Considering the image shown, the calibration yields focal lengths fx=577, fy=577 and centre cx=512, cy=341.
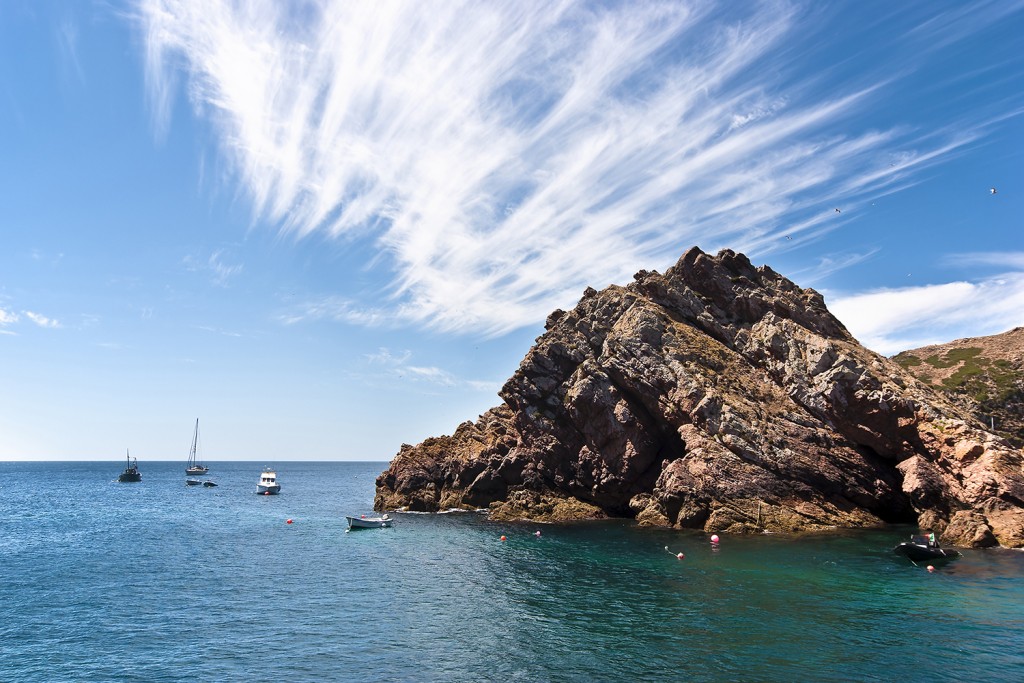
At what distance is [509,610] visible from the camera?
40125 millimetres

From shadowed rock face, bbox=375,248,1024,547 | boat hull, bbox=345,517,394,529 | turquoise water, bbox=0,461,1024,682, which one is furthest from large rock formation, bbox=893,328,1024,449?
boat hull, bbox=345,517,394,529

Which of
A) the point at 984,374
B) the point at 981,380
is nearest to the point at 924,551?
the point at 981,380

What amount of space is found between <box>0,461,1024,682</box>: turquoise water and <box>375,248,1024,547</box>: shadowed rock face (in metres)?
6.56

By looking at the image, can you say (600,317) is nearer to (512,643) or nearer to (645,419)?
(645,419)

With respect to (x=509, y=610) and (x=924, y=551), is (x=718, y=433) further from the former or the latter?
(x=509, y=610)

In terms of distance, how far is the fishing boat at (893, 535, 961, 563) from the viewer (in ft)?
164

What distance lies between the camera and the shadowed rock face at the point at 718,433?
65500mm

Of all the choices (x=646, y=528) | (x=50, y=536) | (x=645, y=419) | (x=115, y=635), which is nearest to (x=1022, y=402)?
(x=645, y=419)

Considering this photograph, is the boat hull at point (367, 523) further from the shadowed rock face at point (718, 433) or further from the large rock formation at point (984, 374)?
the large rock formation at point (984, 374)

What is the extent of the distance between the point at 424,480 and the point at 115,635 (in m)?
65.0

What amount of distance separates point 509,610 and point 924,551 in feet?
122

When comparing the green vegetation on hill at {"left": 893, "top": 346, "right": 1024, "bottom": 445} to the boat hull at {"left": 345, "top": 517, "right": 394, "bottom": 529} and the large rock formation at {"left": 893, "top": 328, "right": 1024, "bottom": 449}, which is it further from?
the boat hull at {"left": 345, "top": 517, "right": 394, "bottom": 529}

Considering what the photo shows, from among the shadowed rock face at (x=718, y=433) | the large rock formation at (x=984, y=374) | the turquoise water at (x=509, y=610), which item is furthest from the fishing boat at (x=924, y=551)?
the large rock formation at (x=984, y=374)

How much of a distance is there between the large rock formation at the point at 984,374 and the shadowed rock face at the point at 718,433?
4770 cm
